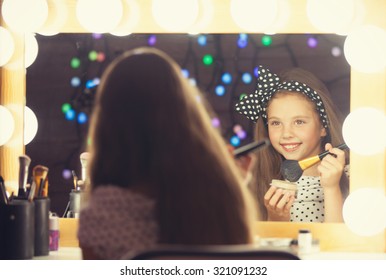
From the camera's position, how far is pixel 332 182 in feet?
3.13

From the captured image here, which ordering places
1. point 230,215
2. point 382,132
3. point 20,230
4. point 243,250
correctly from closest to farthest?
point 243,250 < point 230,215 < point 20,230 < point 382,132

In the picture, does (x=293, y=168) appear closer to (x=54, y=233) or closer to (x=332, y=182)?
(x=332, y=182)

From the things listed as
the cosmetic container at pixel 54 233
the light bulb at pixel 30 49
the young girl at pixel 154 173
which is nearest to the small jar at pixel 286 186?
the young girl at pixel 154 173

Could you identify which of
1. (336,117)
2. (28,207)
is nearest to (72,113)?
(28,207)

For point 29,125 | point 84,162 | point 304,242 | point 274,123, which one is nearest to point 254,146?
point 274,123

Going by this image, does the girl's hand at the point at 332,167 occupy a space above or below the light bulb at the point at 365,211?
above

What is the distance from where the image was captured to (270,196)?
97cm

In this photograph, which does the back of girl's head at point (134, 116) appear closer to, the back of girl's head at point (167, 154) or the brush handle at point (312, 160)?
the back of girl's head at point (167, 154)

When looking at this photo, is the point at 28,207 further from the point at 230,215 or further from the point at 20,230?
the point at 230,215

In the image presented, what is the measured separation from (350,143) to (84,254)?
0.50 metres

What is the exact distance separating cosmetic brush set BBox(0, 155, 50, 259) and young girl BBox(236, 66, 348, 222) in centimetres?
36

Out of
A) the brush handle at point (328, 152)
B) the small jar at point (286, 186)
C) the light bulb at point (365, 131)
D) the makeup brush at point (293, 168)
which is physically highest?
the light bulb at point (365, 131)

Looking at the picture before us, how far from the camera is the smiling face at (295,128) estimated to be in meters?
0.95

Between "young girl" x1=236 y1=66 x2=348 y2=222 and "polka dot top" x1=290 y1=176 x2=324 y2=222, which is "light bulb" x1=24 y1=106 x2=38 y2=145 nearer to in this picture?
"young girl" x1=236 y1=66 x2=348 y2=222
